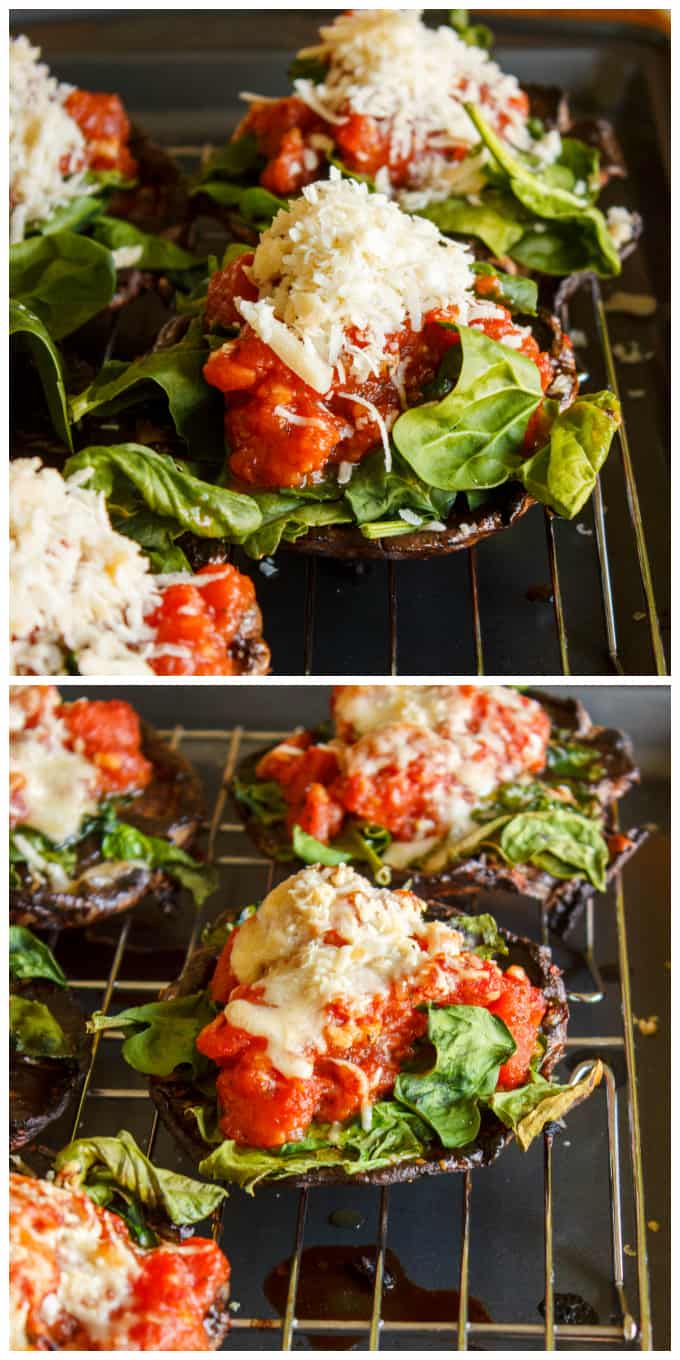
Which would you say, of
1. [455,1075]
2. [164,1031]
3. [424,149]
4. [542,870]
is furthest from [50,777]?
[424,149]

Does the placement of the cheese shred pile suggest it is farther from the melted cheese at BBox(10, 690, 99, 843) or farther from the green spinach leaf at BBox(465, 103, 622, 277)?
the melted cheese at BBox(10, 690, 99, 843)

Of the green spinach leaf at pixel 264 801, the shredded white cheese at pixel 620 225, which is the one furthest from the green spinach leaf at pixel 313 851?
the shredded white cheese at pixel 620 225

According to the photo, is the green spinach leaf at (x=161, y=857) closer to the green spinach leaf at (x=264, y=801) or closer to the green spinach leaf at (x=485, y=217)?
the green spinach leaf at (x=264, y=801)

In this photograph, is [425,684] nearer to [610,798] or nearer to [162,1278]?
[610,798]

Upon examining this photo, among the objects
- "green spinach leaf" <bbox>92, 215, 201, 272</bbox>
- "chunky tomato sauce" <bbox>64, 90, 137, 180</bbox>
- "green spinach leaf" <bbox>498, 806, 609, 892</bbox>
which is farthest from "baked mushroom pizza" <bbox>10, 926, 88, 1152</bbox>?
"chunky tomato sauce" <bbox>64, 90, 137, 180</bbox>

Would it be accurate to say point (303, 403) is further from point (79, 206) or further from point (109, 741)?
point (79, 206)
